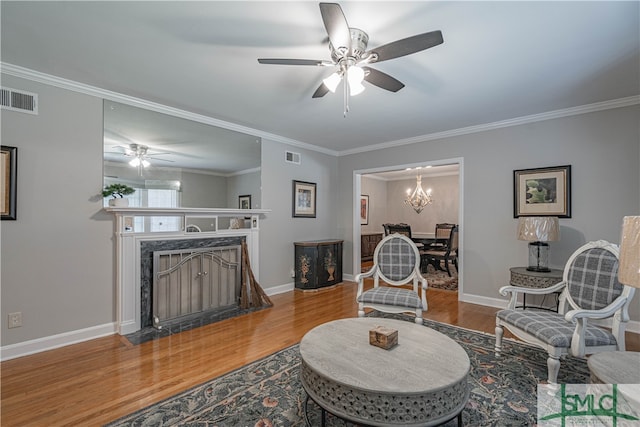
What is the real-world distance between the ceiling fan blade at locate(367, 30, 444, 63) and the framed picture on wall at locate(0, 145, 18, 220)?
313 cm

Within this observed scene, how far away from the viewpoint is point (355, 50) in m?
2.13

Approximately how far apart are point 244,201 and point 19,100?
2471 mm

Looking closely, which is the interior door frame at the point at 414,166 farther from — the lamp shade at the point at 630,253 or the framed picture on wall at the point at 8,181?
the framed picture on wall at the point at 8,181

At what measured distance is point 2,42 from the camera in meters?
2.27

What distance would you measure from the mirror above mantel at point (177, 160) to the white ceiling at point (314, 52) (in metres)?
0.30

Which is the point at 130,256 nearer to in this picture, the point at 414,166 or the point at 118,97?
the point at 118,97

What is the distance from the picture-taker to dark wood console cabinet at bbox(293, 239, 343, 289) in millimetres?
5027

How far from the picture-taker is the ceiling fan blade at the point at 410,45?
1.72 metres

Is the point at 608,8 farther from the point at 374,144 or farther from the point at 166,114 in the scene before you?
the point at 166,114

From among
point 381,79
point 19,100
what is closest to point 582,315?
point 381,79

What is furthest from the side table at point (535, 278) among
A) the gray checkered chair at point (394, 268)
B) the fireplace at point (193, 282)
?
the fireplace at point (193, 282)

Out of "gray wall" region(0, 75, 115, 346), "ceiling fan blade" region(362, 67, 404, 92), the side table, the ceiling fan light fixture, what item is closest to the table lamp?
the side table

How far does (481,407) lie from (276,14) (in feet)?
9.46

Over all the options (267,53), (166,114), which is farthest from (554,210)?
(166,114)
